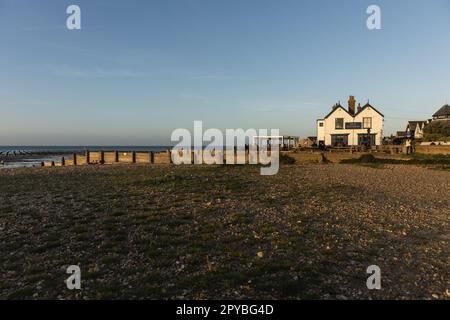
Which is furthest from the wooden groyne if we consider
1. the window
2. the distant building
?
the distant building

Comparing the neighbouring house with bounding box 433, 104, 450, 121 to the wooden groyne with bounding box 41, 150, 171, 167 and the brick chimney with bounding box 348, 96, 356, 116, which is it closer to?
the brick chimney with bounding box 348, 96, 356, 116

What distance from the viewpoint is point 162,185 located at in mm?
18391

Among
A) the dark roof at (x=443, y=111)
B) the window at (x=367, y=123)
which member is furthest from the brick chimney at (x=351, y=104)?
the dark roof at (x=443, y=111)

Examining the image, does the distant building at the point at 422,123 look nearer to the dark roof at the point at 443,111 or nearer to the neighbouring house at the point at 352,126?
the dark roof at the point at 443,111

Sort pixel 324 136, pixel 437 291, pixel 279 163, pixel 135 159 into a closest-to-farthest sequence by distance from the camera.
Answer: pixel 437 291 → pixel 279 163 → pixel 135 159 → pixel 324 136

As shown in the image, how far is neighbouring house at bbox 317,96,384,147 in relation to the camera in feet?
183

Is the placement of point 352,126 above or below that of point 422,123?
below

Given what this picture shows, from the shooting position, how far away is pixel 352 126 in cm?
5756

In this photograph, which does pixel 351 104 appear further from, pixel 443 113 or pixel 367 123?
pixel 443 113

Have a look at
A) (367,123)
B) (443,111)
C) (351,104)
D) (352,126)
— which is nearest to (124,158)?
(352,126)

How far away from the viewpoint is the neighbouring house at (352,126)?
55.9m
